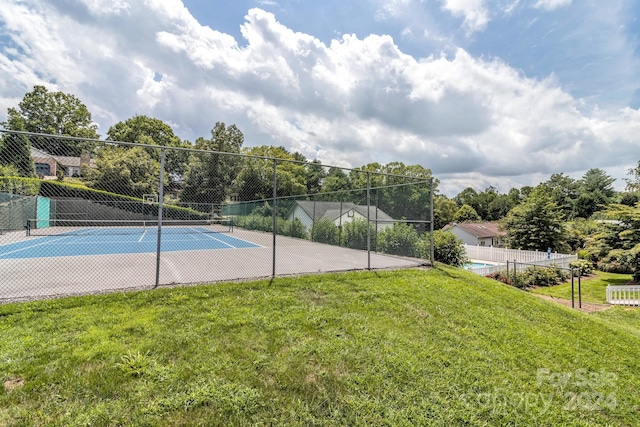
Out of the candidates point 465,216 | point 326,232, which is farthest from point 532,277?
point 465,216

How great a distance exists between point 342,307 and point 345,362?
133 cm

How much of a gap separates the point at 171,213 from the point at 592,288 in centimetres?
1753

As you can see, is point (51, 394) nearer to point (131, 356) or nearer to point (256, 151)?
point (131, 356)

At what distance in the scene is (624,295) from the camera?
9.80 m

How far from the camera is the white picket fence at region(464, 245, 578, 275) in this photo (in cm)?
1326

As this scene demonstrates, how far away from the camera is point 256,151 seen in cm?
3953

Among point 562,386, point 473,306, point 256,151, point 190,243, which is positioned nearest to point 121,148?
point 473,306

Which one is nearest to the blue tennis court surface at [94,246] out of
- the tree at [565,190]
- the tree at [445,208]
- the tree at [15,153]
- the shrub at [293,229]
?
the shrub at [293,229]

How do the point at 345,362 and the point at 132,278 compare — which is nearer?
the point at 345,362

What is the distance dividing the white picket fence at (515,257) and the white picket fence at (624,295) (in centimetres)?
269

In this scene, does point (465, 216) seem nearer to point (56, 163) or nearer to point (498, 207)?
point (498, 207)

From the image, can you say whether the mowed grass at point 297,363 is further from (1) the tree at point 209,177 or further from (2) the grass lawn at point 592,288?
(2) the grass lawn at point 592,288

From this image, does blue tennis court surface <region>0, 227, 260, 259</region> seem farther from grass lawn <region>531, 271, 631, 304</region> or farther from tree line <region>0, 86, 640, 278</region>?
grass lawn <region>531, 271, 631, 304</region>

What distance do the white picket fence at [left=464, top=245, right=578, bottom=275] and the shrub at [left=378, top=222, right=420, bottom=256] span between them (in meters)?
5.25
